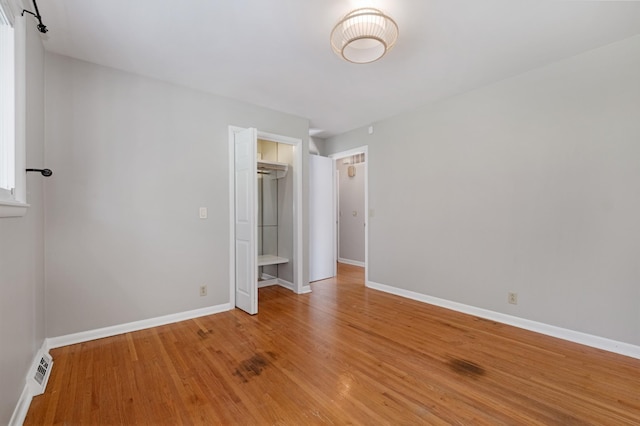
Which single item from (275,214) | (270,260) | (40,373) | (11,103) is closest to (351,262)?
(275,214)

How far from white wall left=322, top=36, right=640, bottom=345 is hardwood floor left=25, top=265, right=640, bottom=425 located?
0.45 m

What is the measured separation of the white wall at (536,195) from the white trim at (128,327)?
8.49 feet

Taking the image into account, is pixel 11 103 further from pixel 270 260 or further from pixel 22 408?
pixel 270 260

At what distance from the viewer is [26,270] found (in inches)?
73.9

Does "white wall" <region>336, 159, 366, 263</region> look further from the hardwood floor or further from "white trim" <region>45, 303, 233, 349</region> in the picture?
"white trim" <region>45, 303, 233, 349</region>

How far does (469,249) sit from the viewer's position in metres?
3.38

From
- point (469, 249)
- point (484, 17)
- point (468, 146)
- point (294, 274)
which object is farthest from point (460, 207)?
point (294, 274)

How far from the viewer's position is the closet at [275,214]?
14.4ft

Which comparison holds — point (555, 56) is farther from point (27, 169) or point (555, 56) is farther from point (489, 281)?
point (27, 169)

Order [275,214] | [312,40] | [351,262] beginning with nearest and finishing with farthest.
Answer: [312,40], [275,214], [351,262]

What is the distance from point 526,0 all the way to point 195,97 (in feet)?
10.3

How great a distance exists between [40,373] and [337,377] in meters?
2.08

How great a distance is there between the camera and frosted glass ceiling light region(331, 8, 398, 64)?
75.9 inches

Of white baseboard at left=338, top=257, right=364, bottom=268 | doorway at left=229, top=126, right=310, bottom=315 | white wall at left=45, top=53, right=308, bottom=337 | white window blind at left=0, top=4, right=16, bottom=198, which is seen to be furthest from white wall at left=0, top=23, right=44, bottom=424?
white baseboard at left=338, top=257, right=364, bottom=268
